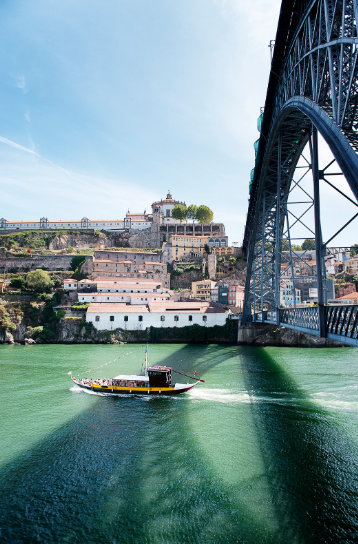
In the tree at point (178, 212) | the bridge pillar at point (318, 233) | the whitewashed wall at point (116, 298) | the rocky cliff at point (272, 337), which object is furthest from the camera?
the tree at point (178, 212)

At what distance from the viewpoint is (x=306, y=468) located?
30.0 ft

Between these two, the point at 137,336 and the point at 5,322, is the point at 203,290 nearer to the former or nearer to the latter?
the point at 137,336

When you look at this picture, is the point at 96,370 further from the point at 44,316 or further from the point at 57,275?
the point at 57,275

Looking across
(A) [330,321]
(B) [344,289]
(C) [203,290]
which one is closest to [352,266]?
(B) [344,289]

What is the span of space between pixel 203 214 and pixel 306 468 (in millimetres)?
60764

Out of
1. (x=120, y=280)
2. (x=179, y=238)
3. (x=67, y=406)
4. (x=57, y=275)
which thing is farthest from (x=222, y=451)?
(x=179, y=238)

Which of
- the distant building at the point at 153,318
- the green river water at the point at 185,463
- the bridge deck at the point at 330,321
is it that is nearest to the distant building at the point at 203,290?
the distant building at the point at 153,318

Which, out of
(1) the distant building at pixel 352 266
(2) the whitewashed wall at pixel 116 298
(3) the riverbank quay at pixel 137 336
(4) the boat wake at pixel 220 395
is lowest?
(4) the boat wake at pixel 220 395

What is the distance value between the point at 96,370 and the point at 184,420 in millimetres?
9064

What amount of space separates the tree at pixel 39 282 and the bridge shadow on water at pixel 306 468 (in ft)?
104

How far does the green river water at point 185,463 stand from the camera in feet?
23.4

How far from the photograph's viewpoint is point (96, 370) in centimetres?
1998

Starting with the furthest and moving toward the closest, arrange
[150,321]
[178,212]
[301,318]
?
[178,212] → [150,321] → [301,318]

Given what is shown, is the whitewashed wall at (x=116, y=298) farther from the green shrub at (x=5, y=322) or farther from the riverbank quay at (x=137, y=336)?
the green shrub at (x=5, y=322)
